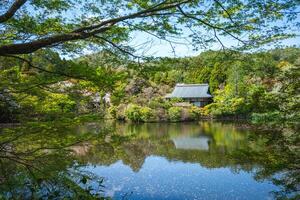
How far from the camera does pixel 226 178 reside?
819cm

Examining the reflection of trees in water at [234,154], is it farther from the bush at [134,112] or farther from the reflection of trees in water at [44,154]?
the bush at [134,112]

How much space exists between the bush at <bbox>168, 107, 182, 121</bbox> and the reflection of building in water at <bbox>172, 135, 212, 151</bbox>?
7895 mm

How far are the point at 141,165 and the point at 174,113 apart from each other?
44.7 ft

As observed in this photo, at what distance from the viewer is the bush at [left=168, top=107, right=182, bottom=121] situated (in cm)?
2344

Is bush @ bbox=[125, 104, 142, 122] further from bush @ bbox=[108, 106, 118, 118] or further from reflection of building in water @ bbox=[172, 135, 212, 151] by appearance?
reflection of building in water @ bbox=[172, 135, 212, 151]

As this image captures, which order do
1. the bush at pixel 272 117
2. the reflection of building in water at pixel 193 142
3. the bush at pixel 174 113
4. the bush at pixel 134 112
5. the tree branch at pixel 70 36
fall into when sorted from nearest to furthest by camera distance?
the tree branch at pixel 70 36
the bush at pixel 272 117
the reflection of building in water at pixel 193 142
the bush at pixel 174 113
the bush at pixel 134 112

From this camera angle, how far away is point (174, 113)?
76.9ft

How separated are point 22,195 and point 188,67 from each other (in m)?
3.04

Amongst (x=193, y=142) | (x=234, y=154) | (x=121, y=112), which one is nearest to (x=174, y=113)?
(x=121, y=112)

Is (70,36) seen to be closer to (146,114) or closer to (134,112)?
(146,114)

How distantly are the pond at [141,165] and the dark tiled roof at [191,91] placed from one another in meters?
13.8

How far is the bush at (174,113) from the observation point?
23438mm

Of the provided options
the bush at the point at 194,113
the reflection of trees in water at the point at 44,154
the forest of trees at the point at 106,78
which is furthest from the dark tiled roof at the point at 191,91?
the reflection of trees in water at the point at 44,154

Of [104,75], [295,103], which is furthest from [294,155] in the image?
[104,75]
